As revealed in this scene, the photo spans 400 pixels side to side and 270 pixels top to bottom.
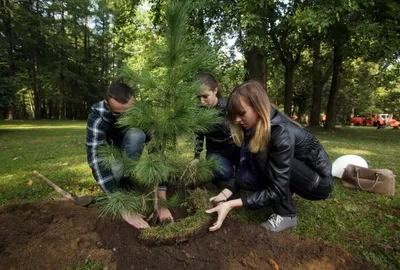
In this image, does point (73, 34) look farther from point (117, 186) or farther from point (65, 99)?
point (117, 186)

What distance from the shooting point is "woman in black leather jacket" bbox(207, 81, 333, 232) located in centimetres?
195

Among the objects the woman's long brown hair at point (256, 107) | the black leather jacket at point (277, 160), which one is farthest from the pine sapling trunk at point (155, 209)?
the woman's long brown hair at point (256, 107)

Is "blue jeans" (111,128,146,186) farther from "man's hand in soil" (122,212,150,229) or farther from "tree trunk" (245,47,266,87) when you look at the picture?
"tree trunk" (245,47,266,87)

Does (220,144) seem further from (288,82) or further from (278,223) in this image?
(288,82)

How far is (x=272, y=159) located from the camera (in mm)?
2016

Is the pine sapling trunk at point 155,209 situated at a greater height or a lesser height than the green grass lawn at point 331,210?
greater

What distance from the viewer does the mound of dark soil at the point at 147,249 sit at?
1637 millimetres

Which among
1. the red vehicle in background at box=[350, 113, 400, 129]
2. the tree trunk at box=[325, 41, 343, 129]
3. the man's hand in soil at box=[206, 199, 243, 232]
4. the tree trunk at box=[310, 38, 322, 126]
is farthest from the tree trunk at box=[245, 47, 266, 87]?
the red vehicle in background at box=[350, 113, 400, 129]

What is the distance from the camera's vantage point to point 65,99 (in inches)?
936

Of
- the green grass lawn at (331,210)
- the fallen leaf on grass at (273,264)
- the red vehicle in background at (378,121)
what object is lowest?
the red vehicle in background at (378,121)

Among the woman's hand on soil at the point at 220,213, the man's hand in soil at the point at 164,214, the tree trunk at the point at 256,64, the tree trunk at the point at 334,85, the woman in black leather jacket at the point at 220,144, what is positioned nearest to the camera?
the woman's hand on soil at the point at 220,213

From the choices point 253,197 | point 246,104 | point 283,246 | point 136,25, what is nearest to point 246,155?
point 253,197

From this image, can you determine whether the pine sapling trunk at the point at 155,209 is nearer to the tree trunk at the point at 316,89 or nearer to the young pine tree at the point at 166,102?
the young pine tree at the point at 166,102

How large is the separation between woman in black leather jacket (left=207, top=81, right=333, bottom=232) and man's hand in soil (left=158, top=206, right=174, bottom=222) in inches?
13.0
